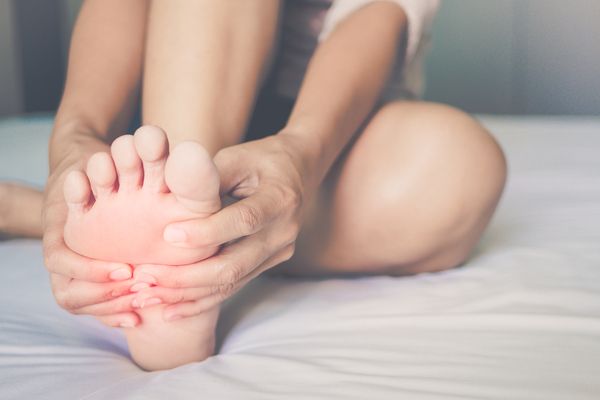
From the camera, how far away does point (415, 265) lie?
0.78m

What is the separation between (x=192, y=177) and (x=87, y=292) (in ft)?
0.51

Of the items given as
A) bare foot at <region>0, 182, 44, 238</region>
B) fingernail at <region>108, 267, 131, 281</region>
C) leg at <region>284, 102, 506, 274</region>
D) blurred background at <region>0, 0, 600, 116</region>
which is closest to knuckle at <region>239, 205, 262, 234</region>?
fingernail at <region>108, 267, 131, 281</region>

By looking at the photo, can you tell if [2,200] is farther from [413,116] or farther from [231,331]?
[413,116]

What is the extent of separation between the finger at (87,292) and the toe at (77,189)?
3.0 inches

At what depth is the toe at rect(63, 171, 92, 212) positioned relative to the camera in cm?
49

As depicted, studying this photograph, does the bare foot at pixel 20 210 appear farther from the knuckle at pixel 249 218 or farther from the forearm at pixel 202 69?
the knuckle at pixel 249 218

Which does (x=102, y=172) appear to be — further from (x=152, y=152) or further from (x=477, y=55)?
(x=477, y=55)

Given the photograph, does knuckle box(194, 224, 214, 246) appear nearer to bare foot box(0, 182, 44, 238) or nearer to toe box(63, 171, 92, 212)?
toe box(63, 171, 92, 212)

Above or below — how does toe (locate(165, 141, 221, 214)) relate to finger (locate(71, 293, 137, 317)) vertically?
above

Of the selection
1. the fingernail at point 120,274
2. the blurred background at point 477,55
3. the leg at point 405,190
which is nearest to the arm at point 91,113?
the fingernail at point 120,274

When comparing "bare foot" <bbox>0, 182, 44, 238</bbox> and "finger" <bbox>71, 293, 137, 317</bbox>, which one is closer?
"finger" <bbox>71, 293, 137, 317</bbox>

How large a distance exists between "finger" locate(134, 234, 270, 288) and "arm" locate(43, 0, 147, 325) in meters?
0.02

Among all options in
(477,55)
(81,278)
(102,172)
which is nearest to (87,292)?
(81,278)

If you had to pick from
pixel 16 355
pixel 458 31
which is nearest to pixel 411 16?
pixel 16 355
